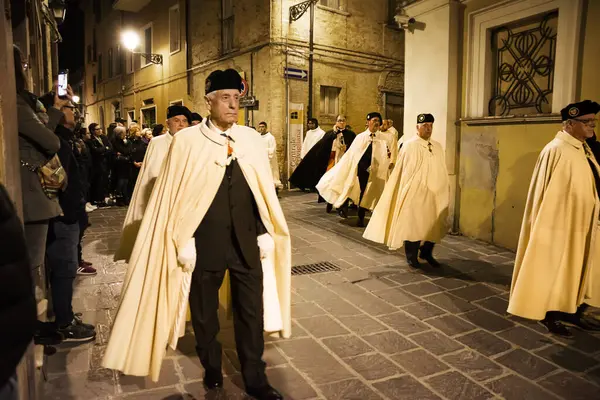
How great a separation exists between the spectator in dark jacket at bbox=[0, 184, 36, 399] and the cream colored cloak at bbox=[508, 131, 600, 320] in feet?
13.4

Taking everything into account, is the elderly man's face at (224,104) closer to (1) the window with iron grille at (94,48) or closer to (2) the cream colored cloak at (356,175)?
(2) the cream colored cloak at (356,175)

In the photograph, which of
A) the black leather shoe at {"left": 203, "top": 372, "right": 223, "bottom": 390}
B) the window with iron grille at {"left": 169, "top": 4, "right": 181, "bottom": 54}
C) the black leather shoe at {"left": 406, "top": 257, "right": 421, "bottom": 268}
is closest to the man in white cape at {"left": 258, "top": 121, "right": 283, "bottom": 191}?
the black leather shoe at {"left": 406, "top": 257, "right": 421, "bottom": 268}

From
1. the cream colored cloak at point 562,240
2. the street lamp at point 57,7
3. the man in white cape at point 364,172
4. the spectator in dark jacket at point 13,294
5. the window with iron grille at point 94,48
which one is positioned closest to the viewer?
the spectator in dark jacket at point 13,294

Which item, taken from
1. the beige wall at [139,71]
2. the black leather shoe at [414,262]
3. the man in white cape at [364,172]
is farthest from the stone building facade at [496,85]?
the beige wall at [139,71]

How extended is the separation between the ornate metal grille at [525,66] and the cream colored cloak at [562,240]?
3.13m

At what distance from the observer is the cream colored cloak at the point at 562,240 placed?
4.23 metres

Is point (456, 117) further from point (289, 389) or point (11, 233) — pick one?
point (11, 233)

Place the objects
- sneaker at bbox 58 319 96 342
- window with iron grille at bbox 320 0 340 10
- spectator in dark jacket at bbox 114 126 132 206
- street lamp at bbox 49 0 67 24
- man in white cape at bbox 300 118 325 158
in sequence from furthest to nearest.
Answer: window with iron grille at bbox 320 0 340 10, man in white cape at bbox 300 118 325 158, spectator in dark jacket at bbox 114 126 132 206, street lamp at bbox 49 0 67 24, sneaker at bbox 58 319 96 342

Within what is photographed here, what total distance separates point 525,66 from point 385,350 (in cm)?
548

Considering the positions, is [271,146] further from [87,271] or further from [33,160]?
[33,160]

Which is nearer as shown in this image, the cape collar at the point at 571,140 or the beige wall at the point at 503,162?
the cape collar at the point at 571,140

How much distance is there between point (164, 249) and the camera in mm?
2926

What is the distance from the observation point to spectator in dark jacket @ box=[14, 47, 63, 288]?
9.92ft

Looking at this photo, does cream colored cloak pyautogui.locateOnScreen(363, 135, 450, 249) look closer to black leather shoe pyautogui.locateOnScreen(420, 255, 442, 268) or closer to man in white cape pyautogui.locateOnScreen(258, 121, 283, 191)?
black leather shoe pyautogui.locateOnScreen(420, 255, 442, 268)
